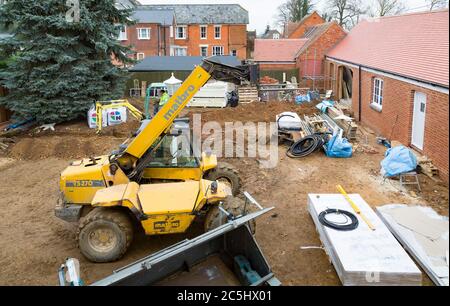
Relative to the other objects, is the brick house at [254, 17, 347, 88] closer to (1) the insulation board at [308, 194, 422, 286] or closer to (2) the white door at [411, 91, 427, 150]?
(2) the white door at [411, 91, 427, 150]

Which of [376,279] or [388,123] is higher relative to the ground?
[388,123]

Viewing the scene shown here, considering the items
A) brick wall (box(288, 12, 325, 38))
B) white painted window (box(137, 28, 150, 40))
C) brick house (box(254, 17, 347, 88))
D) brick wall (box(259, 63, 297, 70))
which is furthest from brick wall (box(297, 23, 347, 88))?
brick wall (box(288, 12, 325, 38))

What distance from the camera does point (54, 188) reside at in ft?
38.8

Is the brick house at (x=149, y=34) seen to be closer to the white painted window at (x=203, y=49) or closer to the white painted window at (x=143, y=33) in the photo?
the white painted window at (x=143, y=33)

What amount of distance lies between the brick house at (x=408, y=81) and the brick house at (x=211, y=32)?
29.0 metres

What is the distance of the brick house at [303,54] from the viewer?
29688mm

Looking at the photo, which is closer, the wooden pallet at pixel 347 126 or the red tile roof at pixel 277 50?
the wooden pallet at pixel 347 126

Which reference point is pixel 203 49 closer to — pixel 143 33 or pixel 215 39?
pixel 215 39

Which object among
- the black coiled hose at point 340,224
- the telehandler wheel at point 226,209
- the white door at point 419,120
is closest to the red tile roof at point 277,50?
the white door at point 419,120

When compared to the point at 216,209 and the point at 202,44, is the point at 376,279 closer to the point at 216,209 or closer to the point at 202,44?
the point at 216,209

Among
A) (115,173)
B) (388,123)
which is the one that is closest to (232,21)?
(388,123)

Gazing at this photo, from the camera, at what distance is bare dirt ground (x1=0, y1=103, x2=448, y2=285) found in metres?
7.34

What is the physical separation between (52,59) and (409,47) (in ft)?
50.2
